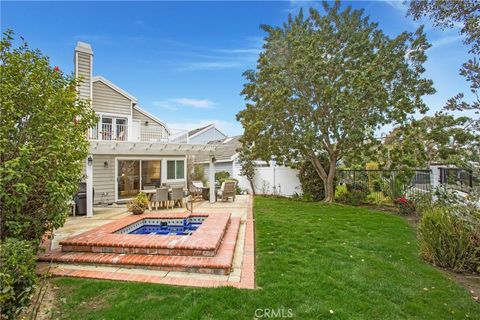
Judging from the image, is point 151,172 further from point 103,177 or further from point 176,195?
point 176,195

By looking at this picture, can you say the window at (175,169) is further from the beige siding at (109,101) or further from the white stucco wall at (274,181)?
the white stucco wall at (274,181)

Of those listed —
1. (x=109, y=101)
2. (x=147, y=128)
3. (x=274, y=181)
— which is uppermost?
(x=109, y=101)

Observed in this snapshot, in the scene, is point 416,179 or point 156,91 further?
point 156,91

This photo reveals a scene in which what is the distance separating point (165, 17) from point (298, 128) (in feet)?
26.4

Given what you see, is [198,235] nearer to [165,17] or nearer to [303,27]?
[165,17]

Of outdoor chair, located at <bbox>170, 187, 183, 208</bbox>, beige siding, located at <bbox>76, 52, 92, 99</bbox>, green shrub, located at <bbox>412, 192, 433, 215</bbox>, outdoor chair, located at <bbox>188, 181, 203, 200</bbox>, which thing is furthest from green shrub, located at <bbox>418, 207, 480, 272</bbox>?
beige siding, located at <bbox>76, 52, 92, 99</bbox>

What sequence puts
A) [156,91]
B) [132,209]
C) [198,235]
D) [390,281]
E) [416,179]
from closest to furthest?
[390,281] → [198,235] → [132,209] → [416,179] → [156,91]

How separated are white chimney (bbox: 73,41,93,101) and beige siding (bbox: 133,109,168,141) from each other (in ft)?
10.5

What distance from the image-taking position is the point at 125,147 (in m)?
12.0

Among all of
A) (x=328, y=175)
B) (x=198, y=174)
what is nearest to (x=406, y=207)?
(x=328, y=175)

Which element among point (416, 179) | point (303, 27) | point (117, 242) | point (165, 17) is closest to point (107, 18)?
point (165, 17)

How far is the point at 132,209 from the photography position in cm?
1020

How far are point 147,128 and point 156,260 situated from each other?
12.1m

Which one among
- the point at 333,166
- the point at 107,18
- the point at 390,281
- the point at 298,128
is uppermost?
the point at 107,18
